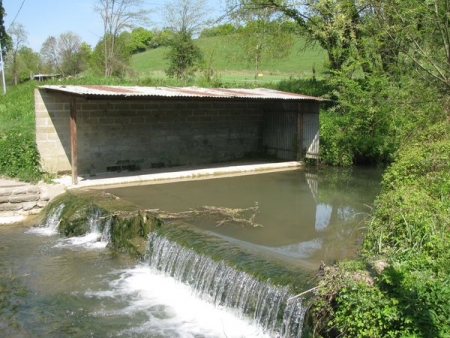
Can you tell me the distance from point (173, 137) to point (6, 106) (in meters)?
8.13

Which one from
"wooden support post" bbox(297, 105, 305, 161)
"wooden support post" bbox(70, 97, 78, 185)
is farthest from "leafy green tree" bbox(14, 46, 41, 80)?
"wooden support post" bbox(70, 97, 78, 185)

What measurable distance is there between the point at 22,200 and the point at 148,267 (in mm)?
4356

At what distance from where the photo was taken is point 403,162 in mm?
7805

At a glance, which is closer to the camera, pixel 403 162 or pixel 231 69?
pixel 403 162

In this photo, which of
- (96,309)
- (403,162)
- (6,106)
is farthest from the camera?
(6,106)

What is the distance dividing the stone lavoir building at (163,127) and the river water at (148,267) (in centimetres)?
233

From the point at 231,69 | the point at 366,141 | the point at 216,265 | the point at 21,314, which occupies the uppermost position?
the point at 231,69

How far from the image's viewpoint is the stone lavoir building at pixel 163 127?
11.9m

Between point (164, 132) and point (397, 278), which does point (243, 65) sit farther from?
point (397, 278)

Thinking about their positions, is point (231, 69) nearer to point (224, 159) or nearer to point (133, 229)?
point (224, 159)

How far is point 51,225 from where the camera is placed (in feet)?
32.1

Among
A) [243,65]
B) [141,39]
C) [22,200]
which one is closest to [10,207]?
[22,200]

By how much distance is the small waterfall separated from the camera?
17.5ft

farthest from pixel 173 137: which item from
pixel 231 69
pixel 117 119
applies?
pixel 231 69
